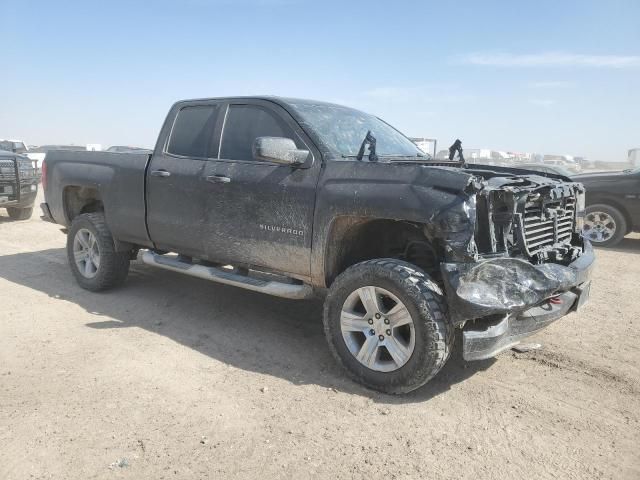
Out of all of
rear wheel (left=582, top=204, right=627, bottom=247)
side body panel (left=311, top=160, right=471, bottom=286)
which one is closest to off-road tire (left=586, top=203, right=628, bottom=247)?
rear wheel (left=582, top=204, right=627, bottom=247)

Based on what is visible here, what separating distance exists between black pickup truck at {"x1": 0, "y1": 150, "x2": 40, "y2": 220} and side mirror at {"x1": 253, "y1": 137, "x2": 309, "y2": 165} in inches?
330

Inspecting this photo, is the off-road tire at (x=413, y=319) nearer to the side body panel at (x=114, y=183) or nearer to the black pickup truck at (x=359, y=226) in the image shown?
the black pickup truck at (x=359, y=226)

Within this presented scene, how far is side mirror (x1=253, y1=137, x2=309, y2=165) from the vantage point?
371cm

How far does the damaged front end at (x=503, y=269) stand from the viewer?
3131 millimetres

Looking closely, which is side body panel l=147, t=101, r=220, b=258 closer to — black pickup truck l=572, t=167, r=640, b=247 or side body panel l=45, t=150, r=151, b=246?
side body panel l=45, t=150, r=151, b=246

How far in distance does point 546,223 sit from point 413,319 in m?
1.39

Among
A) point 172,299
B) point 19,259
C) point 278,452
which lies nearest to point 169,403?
point 278,452

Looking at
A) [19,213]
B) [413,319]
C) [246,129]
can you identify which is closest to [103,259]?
[246,129]

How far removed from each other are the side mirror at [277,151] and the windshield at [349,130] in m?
0.31

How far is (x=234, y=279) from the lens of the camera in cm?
433

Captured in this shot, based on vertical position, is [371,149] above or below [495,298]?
→ above

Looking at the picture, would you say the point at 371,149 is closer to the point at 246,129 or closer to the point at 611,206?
the point at 246,129

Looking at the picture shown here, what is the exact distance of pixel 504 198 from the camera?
3311 millimetres

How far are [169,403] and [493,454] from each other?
1.97m
